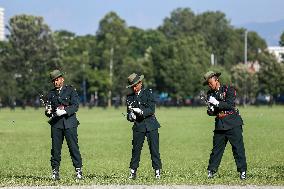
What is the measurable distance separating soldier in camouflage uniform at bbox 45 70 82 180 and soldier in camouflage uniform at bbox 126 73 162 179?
1.11 meters

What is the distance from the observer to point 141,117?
650 inches

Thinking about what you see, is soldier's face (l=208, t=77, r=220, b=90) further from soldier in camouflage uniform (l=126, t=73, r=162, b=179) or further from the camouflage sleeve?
Answer: the camouflage sleeve

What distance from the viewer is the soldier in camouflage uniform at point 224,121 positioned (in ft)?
52.4

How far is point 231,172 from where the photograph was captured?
18703 millimetres

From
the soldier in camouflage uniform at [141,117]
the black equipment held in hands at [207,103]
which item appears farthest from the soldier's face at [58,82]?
the black equipment held in hands at [207,103]

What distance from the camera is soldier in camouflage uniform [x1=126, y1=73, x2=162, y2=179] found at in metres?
16.4

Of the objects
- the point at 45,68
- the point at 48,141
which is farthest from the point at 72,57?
the point at 48,141

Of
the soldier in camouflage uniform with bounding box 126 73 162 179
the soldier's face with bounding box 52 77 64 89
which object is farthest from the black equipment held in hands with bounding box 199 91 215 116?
the soldier's face with bounding box 52 77 64 89

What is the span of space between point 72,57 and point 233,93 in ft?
342

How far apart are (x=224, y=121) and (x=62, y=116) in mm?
3277

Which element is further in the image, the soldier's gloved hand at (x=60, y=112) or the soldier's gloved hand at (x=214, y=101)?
the soldier's gloved hand at (x=60, y=112)

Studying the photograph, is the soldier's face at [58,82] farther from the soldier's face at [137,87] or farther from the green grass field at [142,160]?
the green grass field at [142,160]

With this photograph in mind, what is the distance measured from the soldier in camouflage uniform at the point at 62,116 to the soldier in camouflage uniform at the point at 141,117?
Result: 43.7 inches

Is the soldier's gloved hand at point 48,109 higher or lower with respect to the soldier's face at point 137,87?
lower
